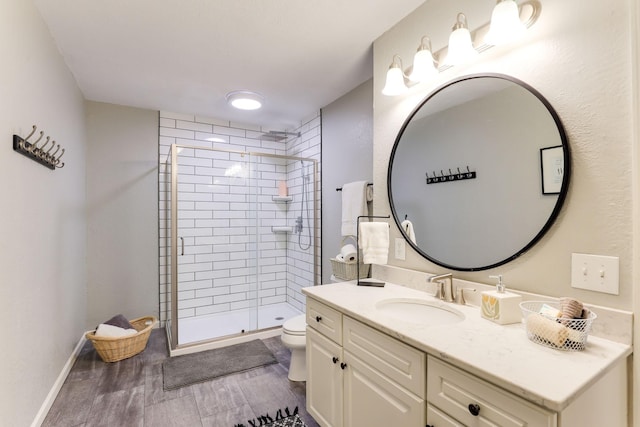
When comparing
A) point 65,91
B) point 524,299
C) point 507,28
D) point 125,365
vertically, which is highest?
point 65,91

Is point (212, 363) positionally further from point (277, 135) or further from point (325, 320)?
point (277, 135)

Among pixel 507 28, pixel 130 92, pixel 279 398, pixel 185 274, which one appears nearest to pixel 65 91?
pixel 130 92

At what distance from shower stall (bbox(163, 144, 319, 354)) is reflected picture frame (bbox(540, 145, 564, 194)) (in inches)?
91.3

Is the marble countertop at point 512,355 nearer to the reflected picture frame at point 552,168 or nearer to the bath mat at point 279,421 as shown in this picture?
the reflected picture frame at point 552,168

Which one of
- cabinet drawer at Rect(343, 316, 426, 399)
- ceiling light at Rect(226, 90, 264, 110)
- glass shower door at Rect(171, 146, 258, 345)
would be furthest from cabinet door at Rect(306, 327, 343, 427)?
ceiling light at Rect(226, 90, 264, 110)

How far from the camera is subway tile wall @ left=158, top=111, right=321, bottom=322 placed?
3.28m

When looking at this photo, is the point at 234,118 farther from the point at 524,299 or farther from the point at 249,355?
the point at 524,299

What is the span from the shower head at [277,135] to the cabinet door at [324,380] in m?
2.58

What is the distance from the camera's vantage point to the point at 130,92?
2.88 m

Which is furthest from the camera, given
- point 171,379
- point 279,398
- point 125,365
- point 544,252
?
point 125,365

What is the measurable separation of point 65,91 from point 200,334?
7.65 feet

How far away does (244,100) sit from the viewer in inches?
116

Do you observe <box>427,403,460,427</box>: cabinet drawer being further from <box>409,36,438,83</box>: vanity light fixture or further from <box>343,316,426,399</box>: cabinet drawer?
<box>409,36,438,83</box>: vanity light fixture

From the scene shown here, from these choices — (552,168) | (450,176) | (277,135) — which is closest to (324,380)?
(450,176)
